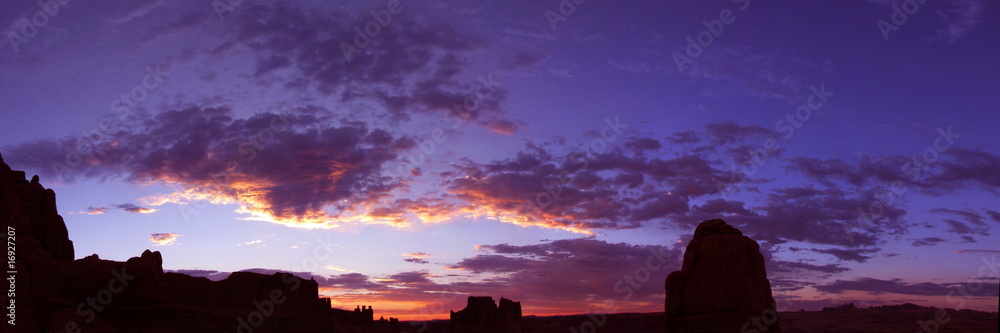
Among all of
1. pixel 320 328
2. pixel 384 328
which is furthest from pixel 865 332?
pixel 320 328

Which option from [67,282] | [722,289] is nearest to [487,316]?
[67,282]

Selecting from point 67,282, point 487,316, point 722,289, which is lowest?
point 487,316

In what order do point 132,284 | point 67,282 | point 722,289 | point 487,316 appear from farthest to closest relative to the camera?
point 487,316
point 67,282
point 132,284
point 722,289

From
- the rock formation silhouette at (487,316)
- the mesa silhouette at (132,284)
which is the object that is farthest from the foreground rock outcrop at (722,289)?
the rock formation silhouette at (487,316)

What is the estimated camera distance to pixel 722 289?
35.8 meters

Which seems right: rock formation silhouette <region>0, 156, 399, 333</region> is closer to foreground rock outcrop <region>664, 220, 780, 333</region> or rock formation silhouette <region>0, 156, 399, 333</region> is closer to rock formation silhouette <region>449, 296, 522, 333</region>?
foreground rock outcrop <region>664, 220, 780, 333</region>

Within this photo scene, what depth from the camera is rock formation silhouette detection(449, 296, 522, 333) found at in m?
135

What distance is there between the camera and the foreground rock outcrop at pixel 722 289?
35.5m

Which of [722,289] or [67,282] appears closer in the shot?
[722,289]

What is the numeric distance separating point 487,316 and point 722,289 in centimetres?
10423

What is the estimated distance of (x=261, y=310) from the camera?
91812 mm

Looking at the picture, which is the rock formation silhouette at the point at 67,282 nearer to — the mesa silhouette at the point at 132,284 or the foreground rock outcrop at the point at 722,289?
the mesa silhouette at the point at 132,284

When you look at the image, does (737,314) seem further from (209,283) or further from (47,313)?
(209,283)

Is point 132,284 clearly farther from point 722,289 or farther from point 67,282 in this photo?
point 722,289
